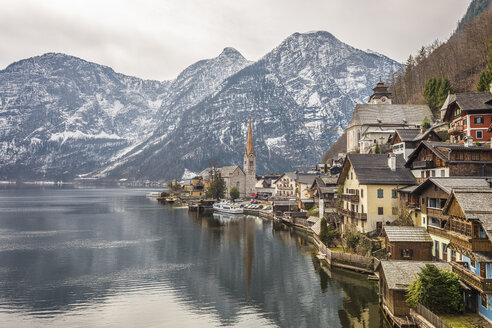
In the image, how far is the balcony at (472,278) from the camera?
83.0ft

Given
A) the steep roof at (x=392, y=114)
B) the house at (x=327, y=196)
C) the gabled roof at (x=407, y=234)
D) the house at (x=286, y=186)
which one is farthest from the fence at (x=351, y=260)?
the house at (x=286, y=186)

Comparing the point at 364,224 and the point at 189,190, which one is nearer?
the point at 364,224

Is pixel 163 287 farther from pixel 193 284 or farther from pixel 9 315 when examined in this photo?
pixel 9 315

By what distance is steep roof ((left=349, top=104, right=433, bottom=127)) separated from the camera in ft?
335

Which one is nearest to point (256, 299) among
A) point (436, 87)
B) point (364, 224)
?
point (364, 224)

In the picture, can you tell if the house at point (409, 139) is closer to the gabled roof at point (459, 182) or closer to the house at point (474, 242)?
the gabled roof at point (459, 182)

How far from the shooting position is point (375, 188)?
5316cm

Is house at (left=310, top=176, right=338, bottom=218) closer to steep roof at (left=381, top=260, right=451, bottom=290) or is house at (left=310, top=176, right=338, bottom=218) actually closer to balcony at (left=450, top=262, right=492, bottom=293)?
steep roof at (left=381, top=260, right=451, bottom=290)

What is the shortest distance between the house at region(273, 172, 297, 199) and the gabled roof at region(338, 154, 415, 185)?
7532 centimetres

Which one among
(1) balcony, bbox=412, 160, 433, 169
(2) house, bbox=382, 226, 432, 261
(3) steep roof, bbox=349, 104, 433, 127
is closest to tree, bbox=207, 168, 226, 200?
(3) steep roof, bbox=349, 104, 433, 127

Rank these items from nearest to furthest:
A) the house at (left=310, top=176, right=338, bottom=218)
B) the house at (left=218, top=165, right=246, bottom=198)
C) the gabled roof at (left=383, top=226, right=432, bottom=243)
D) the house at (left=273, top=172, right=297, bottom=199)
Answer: the gabled roof at (left=383, top=226, right=432, bottom=243) → the house at (left=310, top=176, right=338, bottom=218) → the house at (left=273, top=172, right=297, bottom=199) → the house at (left=218, top=165, right=246, bottom=198)

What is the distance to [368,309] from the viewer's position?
119ft

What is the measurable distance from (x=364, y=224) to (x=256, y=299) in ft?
66.2

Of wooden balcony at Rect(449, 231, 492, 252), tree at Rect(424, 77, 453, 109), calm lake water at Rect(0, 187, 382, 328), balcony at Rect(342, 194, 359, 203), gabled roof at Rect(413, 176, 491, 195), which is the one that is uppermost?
tree at Rect(424, 77, 453, 109)
